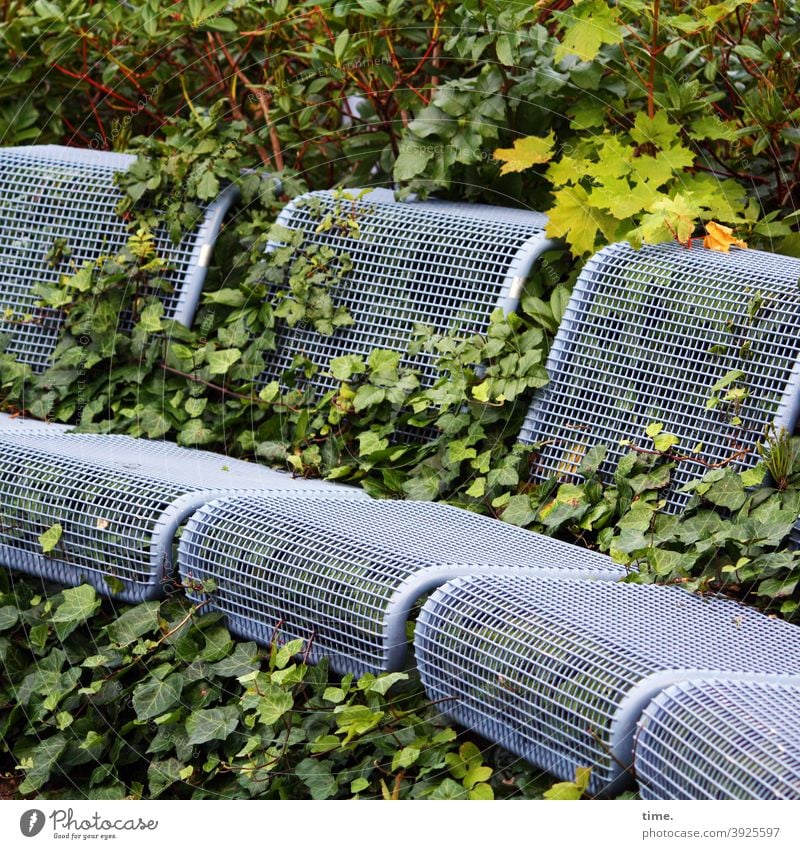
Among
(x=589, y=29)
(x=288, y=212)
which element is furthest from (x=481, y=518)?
(x=589, y=29)

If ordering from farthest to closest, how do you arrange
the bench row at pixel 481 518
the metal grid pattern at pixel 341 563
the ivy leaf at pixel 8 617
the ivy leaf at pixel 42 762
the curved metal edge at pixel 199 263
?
the curved metal edge at pixel 199 263 → the ivy leaf at pixel 8 617 → the ivy leaf at pixel 42 762 → the metal grid pattern at pixel 341 563 → the bench row at pixel 481 518

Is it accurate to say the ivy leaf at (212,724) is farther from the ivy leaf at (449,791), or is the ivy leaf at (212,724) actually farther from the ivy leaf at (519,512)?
the ivy leaf at (519,512)

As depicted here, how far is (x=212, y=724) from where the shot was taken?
242cm

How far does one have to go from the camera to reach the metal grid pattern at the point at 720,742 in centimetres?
167

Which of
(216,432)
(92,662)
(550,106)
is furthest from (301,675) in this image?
(550,106)

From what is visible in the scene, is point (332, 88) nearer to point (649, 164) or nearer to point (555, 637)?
point (649, 164)

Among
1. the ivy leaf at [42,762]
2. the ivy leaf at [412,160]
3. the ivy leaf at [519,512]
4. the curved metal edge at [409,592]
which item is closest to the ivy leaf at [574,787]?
the curved metal edge at [409,592]

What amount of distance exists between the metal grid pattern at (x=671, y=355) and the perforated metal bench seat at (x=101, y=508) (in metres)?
0.57

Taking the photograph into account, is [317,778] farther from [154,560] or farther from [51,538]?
[51,538]

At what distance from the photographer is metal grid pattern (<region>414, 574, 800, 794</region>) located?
190 cm

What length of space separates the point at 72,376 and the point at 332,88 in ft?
3.88
